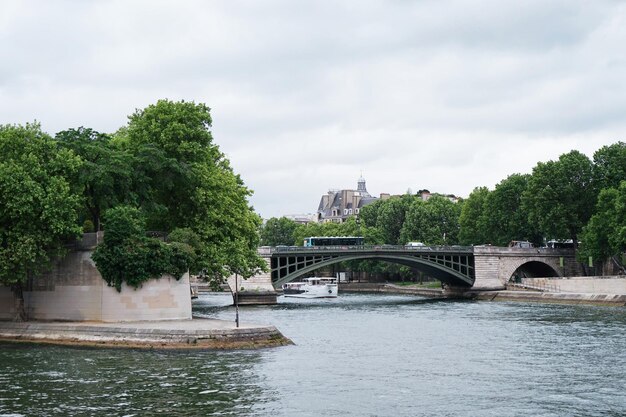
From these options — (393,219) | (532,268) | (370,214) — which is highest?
(370,214)

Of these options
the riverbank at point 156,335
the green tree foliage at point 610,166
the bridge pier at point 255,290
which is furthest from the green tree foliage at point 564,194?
the riverbank at point 156,335

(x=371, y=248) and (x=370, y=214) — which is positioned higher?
(x=370, y=214)

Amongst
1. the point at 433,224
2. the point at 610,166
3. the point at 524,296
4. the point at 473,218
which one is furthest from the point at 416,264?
the point at 433,224

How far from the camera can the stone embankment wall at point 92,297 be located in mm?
47594

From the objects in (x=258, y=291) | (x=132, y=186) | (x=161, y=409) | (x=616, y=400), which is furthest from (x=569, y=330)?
(x=258, y=291)

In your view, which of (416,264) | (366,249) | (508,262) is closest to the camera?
(366,249)

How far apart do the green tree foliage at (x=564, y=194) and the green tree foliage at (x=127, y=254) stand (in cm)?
6317

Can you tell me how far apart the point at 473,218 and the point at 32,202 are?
86.9 metres

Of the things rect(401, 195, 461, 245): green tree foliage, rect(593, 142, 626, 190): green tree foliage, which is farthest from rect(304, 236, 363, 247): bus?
rect(593, 142, 626, 190): green tree foliage

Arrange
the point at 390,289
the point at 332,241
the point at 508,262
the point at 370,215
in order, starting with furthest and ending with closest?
the point at 370,215, the point at 390,289, the point at 332,241, the point at 508,262

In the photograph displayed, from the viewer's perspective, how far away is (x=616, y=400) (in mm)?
28703

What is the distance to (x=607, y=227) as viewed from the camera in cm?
9094

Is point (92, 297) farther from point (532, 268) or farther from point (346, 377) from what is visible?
point (532, 268)

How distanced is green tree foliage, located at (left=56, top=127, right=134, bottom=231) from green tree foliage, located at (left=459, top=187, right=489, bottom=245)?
246ft
